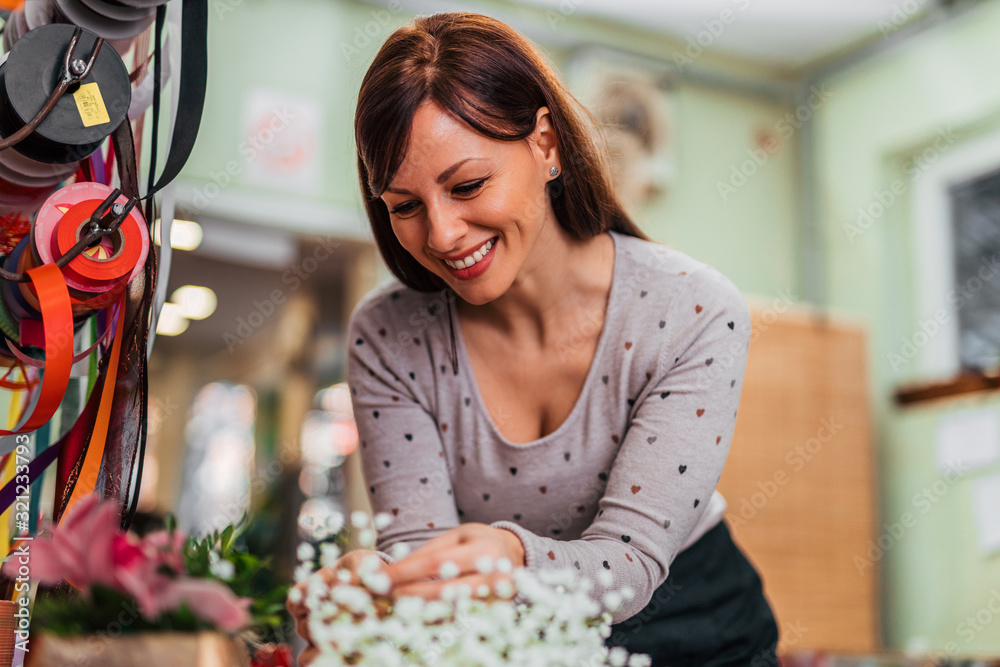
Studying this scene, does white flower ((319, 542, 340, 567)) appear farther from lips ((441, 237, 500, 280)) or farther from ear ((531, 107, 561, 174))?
ear ((531, 107, 561, 174))

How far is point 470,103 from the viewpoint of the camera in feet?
2.90

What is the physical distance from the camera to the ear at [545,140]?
3.18 ft

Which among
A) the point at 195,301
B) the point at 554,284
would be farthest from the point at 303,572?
the point at 195,301

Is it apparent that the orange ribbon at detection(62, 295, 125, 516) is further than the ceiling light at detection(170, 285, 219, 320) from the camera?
No

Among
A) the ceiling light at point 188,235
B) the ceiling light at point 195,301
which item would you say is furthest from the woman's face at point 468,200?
the ceiling light at point 195,301

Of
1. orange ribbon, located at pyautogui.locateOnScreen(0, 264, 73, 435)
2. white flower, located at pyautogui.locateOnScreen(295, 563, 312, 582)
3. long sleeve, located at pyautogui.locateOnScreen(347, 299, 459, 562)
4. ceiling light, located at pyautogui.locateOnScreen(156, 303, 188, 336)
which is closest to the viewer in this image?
white flower, located at pyautogui.locateOnScreen(295, 563, 312, 582)

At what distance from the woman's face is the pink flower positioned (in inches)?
18.2

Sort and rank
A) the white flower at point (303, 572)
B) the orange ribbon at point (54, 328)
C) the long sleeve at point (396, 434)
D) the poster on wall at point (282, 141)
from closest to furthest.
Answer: the white flower at point (303, 572) < the orange ribbon at point (54, 328) < the long sleeve at point (396, 434) < the poster on wall at point (282, 141)

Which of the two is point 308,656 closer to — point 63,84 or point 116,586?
point 116,586

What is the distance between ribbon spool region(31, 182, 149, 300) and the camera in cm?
81

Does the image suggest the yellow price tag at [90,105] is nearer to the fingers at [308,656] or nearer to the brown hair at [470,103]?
the brown hair at [470,103]

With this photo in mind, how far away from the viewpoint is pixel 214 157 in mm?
3035

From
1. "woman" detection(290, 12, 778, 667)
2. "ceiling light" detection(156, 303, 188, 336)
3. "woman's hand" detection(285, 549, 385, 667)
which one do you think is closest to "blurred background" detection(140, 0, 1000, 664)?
"ceiling light" detection(156, 303, 188, 336)

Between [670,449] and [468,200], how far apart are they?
1.05 ft
